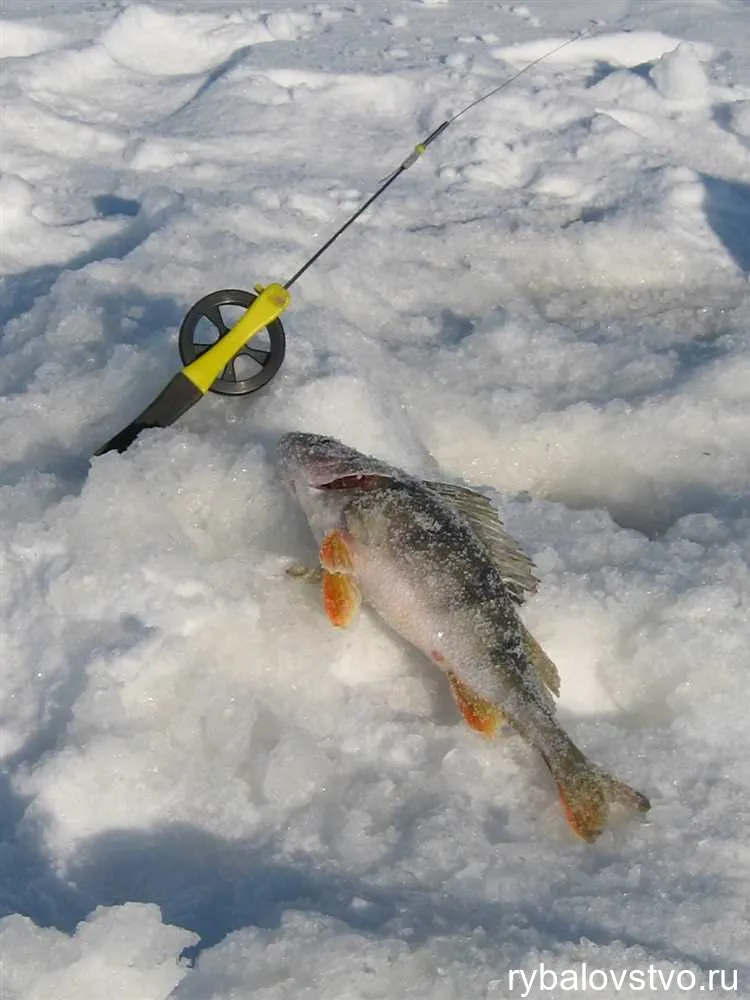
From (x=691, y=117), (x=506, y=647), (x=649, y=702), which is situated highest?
(x=691, y=117)

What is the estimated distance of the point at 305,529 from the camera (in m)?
3.53

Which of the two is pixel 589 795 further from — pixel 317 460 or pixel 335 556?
pixel 317 460

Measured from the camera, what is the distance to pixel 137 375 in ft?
12.9

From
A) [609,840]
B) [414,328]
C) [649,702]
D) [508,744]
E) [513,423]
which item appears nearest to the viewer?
[609,840]

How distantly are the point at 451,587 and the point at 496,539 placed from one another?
1.15ft

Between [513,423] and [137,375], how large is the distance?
1706mm

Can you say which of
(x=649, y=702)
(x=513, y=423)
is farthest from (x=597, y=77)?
(x=649, y=702)

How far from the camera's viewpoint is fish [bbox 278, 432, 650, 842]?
2.74m

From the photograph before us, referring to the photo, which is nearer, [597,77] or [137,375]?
[137,375]

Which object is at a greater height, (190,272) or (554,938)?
(190,272)

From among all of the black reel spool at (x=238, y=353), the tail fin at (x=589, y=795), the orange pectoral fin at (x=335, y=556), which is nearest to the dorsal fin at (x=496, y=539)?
the orange pectoral fin at (x=335, y=556)

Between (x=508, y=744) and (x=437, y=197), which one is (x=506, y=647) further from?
(x=437, y=197)

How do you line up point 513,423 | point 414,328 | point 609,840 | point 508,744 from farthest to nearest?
point 414,328 < point 513,423 < point 508,744 < point 609,840

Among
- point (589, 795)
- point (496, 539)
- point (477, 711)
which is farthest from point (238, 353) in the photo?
point (589, 795)
